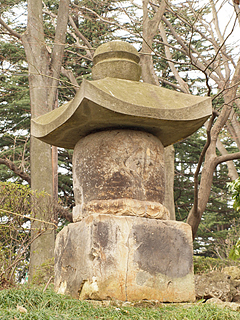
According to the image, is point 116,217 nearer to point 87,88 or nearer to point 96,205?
point 96,205

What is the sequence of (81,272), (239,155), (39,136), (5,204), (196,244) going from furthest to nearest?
(196,244) < (239,155) < (5,204) < (39,136) < (81,272)

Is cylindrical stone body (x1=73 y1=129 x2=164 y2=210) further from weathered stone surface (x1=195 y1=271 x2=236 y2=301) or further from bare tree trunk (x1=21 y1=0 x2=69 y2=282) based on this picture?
bare tree trunk (x1=21 y1=0 x2=69 y2=282)

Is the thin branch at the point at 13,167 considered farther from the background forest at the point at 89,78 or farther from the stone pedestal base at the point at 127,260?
the stone pedestal base at the point at 127,260

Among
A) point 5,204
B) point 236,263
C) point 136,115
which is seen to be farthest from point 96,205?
point 236,263

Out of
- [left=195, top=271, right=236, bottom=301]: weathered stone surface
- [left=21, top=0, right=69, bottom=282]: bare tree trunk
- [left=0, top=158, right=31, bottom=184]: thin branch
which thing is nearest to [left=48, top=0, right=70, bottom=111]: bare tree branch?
[left=21, top=0, right=69, bottom=282]: bare tree trunk

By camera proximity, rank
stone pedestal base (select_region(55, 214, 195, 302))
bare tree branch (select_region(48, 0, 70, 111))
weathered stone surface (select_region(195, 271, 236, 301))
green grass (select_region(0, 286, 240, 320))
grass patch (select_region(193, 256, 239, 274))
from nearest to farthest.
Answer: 1. green grass (select_region(0, 286, 240, 320))
2. stone pedestal base (select_region(55, 214, 195, 302))
3. weathered stone surface (select_region(195, 271, 236, 301))
4. grass patch (select_region(193, 256, 239, 274))
5. bare tree branch (select_region(48, 0, 70, 111))

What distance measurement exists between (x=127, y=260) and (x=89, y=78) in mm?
8198

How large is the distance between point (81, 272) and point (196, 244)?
10.1m

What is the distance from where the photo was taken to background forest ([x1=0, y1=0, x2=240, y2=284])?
22.1ft

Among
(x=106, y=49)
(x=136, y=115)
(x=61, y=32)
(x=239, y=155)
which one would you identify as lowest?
(x=136, y=115)

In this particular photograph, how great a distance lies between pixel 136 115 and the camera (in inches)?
121

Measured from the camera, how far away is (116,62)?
373cm

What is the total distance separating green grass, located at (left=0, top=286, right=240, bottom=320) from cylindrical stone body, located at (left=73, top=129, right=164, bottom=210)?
36.7 inches

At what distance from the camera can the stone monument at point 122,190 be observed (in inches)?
115
